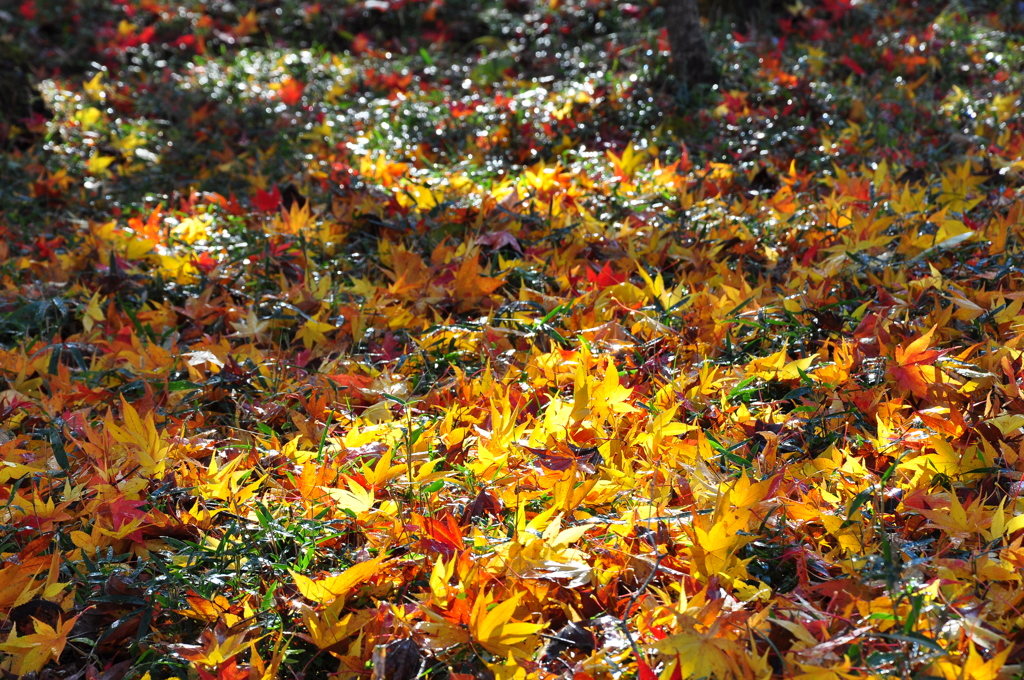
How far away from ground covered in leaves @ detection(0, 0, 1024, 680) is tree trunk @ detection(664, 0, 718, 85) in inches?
11.7

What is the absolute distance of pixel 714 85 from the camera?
454 cm

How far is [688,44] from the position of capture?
4531 millimetres

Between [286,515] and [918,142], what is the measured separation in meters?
3.51

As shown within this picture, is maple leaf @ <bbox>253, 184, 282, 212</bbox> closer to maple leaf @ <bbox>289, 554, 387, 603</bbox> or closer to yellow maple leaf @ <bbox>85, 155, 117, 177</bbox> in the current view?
yellow maple leaf @ <bbox>85, 155, 117, 177</bbox>

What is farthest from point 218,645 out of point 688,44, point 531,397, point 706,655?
point 688,44

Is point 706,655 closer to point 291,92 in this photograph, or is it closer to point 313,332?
point 313,332

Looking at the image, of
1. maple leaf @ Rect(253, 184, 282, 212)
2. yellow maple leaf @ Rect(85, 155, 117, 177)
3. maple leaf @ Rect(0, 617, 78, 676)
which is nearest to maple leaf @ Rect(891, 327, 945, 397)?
maple leaf @ Rect(0, 617, 78, 676)

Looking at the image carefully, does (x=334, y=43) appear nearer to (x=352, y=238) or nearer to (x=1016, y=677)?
(x=352, y=238)

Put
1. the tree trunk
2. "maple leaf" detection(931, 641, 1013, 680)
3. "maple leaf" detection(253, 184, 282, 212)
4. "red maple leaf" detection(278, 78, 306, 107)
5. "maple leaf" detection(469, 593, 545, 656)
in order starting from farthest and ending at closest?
"red maple leaf" detection(278, 78, 306, 107) → the tree trunk → "maple leaf" detection(253, 184, 282, 212) → "maple leaf" detection(469, 593, 545, 656) → "maple leaf" detection(931, 641, 1013, 680)

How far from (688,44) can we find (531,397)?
3.24m

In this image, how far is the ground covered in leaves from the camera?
1336 millimetres

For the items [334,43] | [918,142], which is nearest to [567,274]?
[918,142]

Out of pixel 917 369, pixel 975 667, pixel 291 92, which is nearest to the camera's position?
pixel 975 667

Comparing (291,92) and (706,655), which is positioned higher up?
(291,92)
